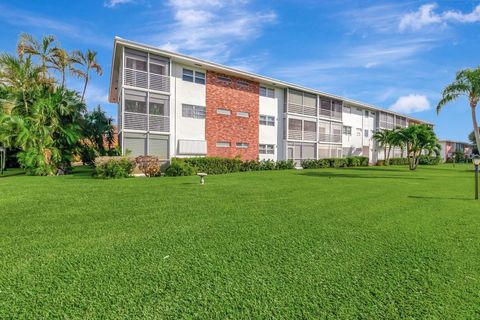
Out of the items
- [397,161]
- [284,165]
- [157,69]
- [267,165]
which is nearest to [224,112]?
[267,165]

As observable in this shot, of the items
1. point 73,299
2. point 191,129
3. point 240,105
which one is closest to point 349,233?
point 73,299

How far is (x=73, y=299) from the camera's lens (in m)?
2.78

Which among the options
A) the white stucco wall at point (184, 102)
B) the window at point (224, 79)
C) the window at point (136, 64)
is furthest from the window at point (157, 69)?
the window at point (224, 79)

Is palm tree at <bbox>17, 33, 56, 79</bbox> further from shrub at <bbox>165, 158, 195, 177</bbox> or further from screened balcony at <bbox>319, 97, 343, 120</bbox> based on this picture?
screened balcony at <bbox>319, 97, 343, 120</bbox>

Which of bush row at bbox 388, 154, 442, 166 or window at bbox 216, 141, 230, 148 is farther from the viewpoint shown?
bush row at bbox 388, 154, 442, 166

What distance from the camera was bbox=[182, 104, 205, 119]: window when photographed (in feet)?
64.2

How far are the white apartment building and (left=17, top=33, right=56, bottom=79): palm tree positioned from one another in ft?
13.9

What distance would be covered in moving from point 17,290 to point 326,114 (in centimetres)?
3094

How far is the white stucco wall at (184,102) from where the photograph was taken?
62.3ft

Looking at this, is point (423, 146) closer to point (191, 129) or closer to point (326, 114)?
point (326, 114)

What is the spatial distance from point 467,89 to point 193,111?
78.8ft

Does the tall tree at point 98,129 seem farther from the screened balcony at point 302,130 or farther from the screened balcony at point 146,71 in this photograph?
the screened balcony at point 302,130

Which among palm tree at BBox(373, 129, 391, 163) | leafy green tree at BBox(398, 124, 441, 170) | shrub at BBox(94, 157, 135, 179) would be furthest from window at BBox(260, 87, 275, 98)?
palm tree at BBox(373, 129, 391, 163)

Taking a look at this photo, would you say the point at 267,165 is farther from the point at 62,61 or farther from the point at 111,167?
Result: the point at 62,61
